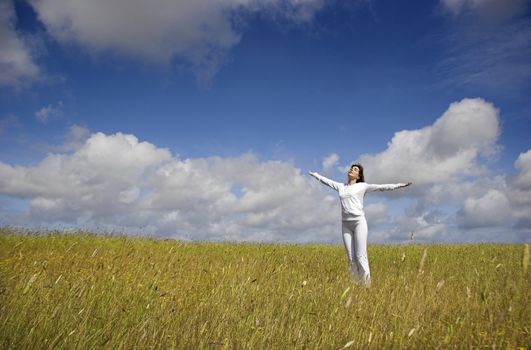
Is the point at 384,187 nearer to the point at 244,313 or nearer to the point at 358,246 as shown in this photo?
the point at 358,246

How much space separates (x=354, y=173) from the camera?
27.9 feet

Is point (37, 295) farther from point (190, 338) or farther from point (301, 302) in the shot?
point (301, 302)

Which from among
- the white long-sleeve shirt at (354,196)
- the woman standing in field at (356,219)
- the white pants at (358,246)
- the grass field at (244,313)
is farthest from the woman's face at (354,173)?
the grass field at (244,313)

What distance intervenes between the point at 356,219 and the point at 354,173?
1.00 meters

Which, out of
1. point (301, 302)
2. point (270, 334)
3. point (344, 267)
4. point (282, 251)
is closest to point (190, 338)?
point (270, 334)

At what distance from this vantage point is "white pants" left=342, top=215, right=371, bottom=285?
8125mm

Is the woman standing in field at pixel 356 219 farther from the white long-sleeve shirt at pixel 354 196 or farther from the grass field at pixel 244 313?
the grass field at pixel 244 313

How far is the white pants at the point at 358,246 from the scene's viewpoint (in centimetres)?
812

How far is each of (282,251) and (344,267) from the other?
3.01m

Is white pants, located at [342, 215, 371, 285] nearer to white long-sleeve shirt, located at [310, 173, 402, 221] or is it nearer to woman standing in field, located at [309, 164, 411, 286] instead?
woman standing in field, located at [309, 164, 411, 286]

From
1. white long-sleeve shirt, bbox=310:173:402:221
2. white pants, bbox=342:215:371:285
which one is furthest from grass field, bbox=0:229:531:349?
white long-sleeve shirt, bbox=310:173:402:221

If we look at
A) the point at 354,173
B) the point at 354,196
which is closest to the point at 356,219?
the point at 354,196

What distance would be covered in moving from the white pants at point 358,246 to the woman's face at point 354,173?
87cm

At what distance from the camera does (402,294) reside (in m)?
6.74
